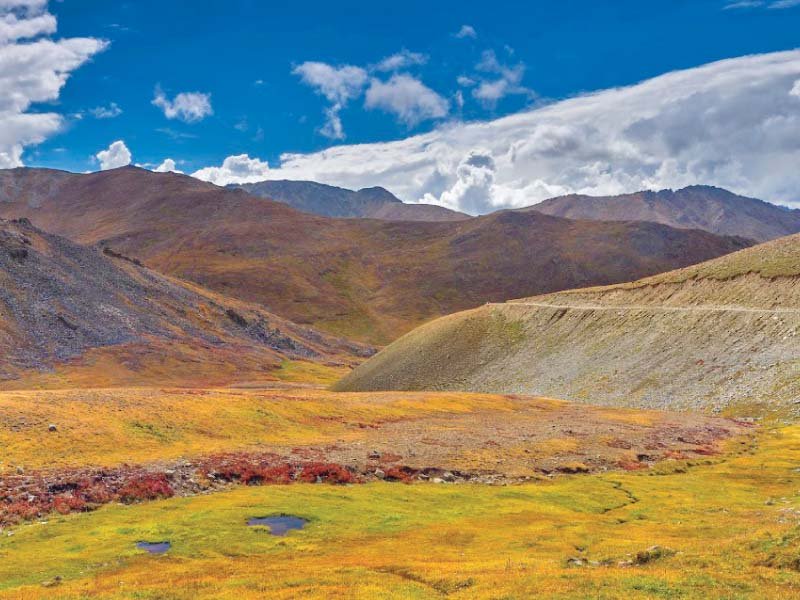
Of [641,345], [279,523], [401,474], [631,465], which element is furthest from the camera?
[641,345]

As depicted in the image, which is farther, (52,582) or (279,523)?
(279,523)

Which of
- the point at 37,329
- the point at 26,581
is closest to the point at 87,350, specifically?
the point at 37,329

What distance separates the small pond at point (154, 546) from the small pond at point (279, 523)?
507 centimetres

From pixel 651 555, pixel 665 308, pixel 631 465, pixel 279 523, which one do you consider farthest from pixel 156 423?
pixel 665 308

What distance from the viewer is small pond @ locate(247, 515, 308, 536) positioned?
3635 cm

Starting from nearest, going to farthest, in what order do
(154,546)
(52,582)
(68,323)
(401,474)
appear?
(52,582), (154,546), (401,474), (68,323)

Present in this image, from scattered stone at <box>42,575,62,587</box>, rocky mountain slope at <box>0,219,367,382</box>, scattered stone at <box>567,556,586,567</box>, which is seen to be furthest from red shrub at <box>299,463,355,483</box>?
rocky mountain slope at <box>0,219,367,382</box>

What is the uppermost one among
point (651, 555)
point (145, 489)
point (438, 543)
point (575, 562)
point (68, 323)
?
point (68, 323)

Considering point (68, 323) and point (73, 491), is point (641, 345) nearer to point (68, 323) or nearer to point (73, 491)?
point (73, 491)

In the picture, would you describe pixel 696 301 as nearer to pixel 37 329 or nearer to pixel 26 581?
pixel 26 581

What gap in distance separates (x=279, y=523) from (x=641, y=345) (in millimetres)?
98080

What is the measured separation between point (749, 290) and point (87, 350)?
152616 millimetres

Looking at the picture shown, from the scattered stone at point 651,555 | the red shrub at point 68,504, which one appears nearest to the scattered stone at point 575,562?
the scattered stone at point 651,555

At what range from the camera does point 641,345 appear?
4727 inches
